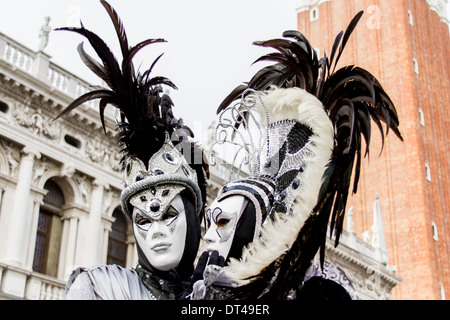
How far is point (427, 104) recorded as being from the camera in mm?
28547

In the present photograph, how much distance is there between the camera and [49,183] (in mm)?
12578

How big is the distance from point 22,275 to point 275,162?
942cm

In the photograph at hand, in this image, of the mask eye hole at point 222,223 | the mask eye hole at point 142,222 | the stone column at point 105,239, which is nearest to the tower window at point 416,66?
the stone column at point 105,239

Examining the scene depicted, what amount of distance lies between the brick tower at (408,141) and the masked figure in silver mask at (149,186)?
882 inches

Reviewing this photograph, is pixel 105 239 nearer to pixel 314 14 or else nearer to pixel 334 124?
pixel 334 124

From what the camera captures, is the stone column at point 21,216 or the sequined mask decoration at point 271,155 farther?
the stone column at point 21,216

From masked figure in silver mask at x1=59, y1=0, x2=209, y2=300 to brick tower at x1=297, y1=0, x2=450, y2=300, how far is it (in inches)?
882

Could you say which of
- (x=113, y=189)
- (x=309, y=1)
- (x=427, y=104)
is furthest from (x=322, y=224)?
(x=309, y=1)

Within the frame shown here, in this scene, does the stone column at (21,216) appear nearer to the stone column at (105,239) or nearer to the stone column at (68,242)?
the stone column at (68,242)

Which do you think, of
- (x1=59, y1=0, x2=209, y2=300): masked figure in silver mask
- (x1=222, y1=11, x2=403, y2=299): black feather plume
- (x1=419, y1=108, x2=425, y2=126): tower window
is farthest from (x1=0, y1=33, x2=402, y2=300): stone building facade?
(x1=419, y1=108, x2=425, y2=126): tower window

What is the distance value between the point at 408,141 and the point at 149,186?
25.4 metres

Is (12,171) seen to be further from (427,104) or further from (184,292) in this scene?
(427,104)

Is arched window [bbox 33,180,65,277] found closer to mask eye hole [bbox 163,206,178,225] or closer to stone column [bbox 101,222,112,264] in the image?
stone column [bbox 101,222,112,264]

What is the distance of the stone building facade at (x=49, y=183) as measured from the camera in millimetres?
11445
